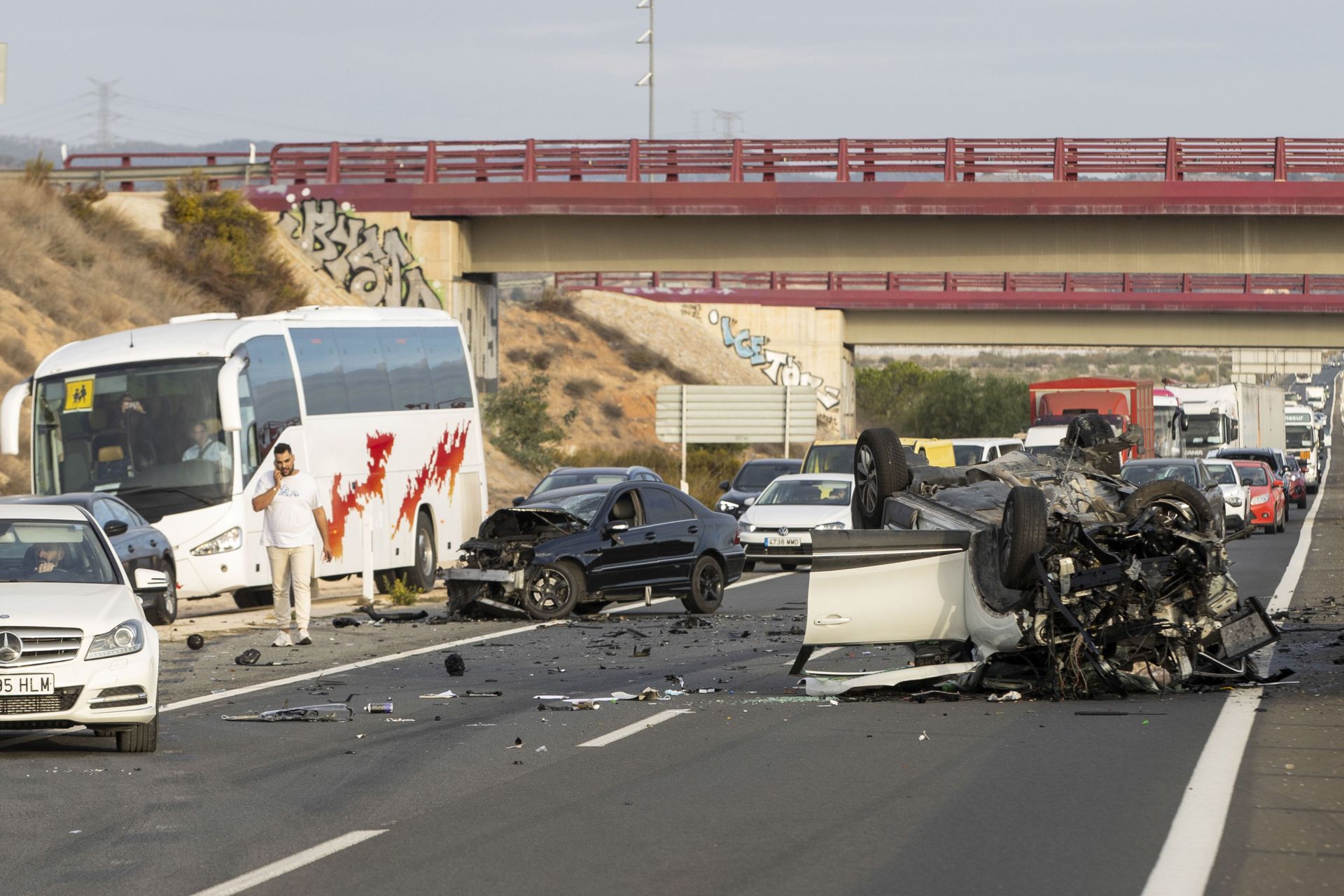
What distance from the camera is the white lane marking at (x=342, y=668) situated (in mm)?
13406

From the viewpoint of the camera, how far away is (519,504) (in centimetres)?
2080

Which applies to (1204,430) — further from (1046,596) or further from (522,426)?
(1046,596)

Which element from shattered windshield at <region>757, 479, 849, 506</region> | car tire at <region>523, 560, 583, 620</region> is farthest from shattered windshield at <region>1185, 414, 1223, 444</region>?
car tire at <region>523, 560, 583, 620</region>

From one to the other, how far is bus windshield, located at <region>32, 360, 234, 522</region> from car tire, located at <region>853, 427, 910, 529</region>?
30.8 ft

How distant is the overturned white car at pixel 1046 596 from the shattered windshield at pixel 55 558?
15.2 feet

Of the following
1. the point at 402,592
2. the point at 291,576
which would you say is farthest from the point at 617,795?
the point at 402,592

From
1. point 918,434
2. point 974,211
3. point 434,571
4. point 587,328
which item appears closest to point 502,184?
point 974,211

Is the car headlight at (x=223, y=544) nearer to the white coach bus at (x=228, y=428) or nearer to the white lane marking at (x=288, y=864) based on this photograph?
the white coach bus at (x=228, y=428)

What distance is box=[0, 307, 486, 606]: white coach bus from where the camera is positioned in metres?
21.1

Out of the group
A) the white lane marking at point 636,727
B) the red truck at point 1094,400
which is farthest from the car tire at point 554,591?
the red truck at point 1094,400

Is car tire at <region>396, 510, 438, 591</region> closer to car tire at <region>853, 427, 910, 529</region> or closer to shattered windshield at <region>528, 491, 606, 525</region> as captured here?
shattered windshield at <region>528, 491, 606, 525</region>

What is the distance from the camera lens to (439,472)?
2619 cm

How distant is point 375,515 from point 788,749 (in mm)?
14525

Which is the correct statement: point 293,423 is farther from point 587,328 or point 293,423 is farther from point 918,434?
point 918,434
